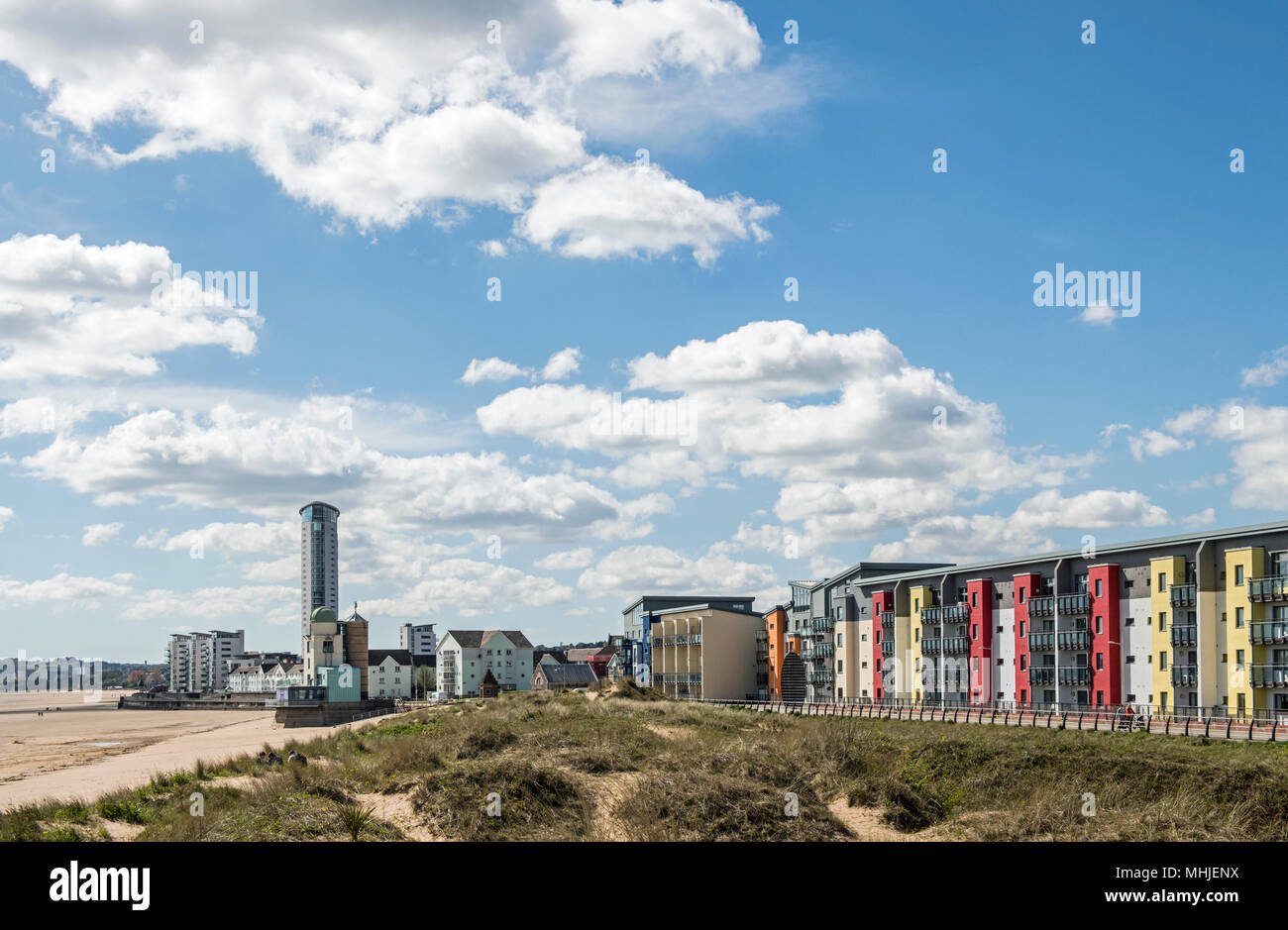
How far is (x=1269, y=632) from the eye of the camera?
5144cm

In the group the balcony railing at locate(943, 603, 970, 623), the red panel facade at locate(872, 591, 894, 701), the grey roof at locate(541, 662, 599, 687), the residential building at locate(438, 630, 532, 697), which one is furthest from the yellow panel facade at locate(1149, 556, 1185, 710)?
the residential building at locate(438, 630, 532, 697)

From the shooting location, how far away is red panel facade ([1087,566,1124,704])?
200 feet

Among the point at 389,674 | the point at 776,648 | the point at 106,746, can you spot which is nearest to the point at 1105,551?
the point at 776,648

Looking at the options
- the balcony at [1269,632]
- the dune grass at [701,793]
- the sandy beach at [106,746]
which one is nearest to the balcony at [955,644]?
the balcony at [1269,632]

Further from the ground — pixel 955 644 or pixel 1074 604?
pixel 1074 604

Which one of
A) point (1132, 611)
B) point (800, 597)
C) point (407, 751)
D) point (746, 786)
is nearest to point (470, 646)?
point (800, 597)

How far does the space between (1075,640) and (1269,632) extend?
518 inches

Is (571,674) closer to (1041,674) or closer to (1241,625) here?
(1041,674)

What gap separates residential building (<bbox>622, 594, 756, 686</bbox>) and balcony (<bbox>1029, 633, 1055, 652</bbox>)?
5142 centimetres

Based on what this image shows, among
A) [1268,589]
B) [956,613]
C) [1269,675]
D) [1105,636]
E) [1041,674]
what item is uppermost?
[1268,589]

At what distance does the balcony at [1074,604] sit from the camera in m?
63.6

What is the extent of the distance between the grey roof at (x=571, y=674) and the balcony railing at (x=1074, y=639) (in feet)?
299

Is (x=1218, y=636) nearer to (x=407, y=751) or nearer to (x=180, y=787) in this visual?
(x=407, y=751)

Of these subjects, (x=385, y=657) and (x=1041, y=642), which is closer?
(x=1041, y=642)
